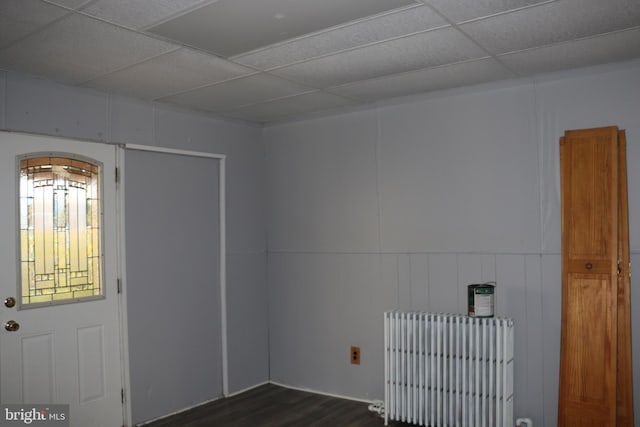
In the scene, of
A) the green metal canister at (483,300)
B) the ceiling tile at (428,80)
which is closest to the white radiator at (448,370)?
the green metal canister at (483,300)

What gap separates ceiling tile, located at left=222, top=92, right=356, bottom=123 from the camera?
14.8ft

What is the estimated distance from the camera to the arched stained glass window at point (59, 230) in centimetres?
375

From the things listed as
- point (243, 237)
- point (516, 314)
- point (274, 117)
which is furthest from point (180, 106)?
point (516, 314)

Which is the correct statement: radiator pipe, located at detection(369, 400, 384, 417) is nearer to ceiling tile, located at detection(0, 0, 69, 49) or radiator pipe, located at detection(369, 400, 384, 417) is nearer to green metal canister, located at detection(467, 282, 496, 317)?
green metal canister, located at detection(467, 282, 496, 317)

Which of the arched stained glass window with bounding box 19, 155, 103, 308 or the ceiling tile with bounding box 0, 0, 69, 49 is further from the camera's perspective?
the arched stained glass window with bounding box 19, 155, 103, 308

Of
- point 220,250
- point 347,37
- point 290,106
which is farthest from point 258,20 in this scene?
point 220,250

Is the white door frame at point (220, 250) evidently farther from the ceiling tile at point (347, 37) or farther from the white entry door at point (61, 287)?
the ceiling tile at point (347, 37)

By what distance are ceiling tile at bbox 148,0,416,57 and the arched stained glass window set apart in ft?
5.02

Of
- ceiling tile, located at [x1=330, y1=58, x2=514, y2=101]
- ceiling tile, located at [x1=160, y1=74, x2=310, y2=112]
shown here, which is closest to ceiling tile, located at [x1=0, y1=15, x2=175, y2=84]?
ceiling tile, located at [x1=160, y1=74, x2=310, y2=112]

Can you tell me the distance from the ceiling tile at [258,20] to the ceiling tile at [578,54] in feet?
3.96

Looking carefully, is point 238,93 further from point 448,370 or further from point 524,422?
point 524,422

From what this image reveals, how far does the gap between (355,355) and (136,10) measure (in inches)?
132

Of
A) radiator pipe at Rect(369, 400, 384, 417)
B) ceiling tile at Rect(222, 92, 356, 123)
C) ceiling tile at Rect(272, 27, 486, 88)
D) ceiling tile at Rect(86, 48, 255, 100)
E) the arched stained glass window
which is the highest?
ceiling tile at Rect(272, 27, 486, 88)

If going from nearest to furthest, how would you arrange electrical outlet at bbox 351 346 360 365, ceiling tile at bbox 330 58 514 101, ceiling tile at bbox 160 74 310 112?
ceiling tile at bbox 330 58 514 101 < ceiling tile at bbox 160 74 310 112 < electrical outlet at bbox 351 346 360 365
